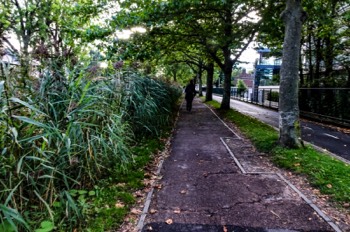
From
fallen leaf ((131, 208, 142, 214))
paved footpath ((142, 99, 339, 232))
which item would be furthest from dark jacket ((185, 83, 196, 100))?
fallen leaf ((131, 208, 142, 214))

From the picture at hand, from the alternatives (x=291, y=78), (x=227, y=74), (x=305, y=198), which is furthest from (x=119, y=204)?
(x=227, y=74)

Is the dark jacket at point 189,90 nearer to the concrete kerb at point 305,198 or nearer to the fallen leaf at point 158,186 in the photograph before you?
the concrete kerb at point 305,198

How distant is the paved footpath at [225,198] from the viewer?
3443 mm

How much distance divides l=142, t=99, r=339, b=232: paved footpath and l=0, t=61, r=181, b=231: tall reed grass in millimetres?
1041

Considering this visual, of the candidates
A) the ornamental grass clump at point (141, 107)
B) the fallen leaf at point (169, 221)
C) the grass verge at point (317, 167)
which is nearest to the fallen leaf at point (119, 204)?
the fallen leaf at point (169, 221)

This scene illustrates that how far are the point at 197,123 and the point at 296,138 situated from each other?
17.9 feet

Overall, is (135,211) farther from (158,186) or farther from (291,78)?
(291,78)

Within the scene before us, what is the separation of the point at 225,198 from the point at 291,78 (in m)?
3.98

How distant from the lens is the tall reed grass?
2854 mm

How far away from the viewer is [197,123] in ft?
38.4

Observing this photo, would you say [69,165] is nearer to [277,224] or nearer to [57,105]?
[57,105]

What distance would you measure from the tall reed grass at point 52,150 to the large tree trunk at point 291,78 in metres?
3.99

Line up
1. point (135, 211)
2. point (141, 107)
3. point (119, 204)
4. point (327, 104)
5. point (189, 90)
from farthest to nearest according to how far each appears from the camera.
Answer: point (189, 90), point (327, 104), point (141, 107), point (119, 204), point (135, 211)

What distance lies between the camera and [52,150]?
343cm
